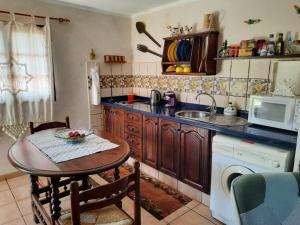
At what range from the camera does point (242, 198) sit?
0.75m

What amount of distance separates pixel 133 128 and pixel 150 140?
34 cm

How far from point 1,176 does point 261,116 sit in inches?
116

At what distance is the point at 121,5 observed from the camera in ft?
9.64

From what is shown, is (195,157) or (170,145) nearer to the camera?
(195,157)

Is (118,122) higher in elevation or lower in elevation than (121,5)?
lower

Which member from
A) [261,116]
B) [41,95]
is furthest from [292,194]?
A: [41,95]

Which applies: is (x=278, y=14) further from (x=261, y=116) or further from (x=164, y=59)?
(x=164, y=59)

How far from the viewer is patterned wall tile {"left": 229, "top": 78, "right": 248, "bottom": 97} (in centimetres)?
225

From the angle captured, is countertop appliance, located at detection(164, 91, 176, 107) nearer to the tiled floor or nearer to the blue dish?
the blue dish

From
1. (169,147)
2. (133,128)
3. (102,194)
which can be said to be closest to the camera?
(102,194)

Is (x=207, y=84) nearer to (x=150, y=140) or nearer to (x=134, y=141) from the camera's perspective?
(x=150, y=140)

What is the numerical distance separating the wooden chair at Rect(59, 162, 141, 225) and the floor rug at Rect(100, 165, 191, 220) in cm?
79

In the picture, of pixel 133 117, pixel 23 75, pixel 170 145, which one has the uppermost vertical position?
pixel 23 75

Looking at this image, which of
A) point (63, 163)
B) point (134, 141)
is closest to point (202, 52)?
point (134, 141)
